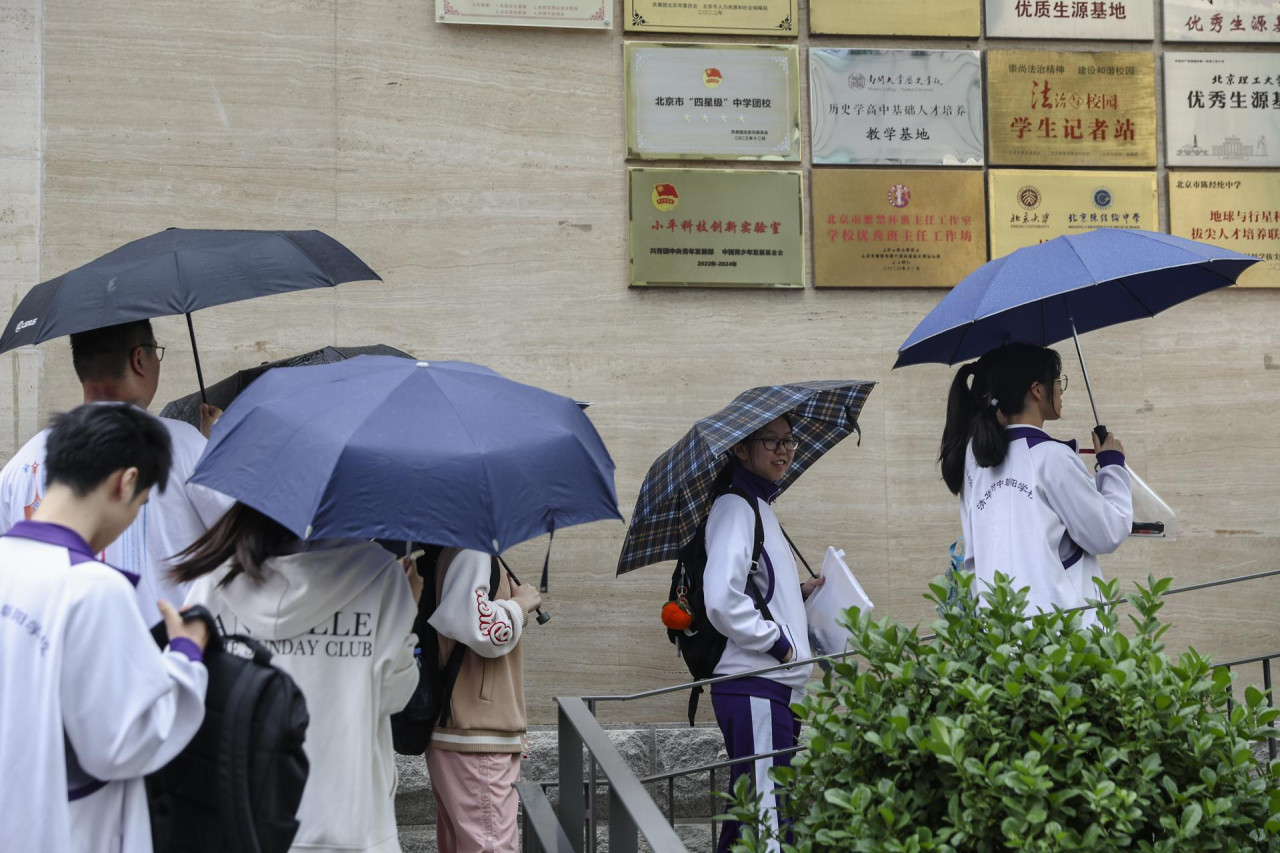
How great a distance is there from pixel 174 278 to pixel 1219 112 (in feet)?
17.2

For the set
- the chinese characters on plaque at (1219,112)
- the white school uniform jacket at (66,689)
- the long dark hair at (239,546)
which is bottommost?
the white school uniform jacket at (66,689)

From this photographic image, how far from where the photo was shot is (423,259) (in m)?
6.25

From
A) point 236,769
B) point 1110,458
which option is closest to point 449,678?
point 236,769

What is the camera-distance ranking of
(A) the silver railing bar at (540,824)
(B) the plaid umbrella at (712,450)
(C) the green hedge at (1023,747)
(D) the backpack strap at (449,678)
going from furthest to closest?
(B) the plaid umbrella at (712,450) → (D) the backpack strap at (449,678) → (A) the silver railing bar at (540,824) → (C) the green hedge at (1023,747)

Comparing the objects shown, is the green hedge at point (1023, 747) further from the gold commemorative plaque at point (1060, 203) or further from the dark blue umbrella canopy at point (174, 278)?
the gold commemorative plaque at point (1060, 203)

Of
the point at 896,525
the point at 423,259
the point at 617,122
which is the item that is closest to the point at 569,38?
the point at 617,122

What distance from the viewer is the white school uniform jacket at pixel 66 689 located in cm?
232

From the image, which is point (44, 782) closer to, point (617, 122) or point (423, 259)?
point (423, 259)

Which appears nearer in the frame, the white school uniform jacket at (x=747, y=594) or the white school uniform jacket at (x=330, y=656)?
the white school uniform jacket at (x=330, y=656)

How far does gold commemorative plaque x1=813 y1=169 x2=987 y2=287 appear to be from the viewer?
642cm

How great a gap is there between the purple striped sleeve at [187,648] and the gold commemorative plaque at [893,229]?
437 centimetres

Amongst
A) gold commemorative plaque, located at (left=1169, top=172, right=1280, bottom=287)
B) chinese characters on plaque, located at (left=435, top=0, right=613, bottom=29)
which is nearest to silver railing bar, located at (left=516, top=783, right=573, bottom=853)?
chinese characters on plaque, located at (left=435, top=0, right=613, bottom=29)

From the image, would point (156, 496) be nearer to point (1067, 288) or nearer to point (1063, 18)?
point (1067, 288)

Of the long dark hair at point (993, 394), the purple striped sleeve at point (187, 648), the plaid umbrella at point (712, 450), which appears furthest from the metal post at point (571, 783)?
the long dark hair at point (993, 394)
